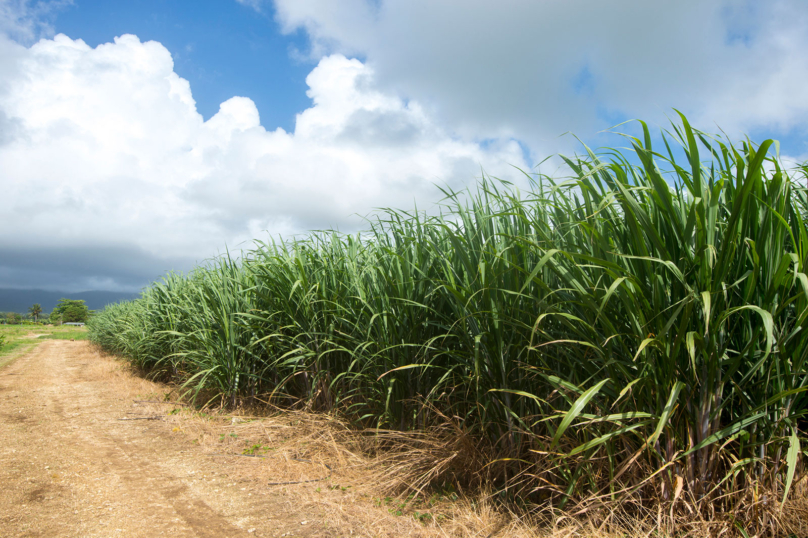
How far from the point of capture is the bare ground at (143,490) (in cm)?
244

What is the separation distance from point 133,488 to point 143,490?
89mm

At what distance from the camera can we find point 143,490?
297 centimetres

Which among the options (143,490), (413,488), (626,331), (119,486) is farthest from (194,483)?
(626,331)

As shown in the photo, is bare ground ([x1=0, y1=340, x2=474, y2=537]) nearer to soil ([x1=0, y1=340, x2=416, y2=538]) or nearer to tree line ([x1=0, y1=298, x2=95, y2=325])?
soil ([x1=0, y1=340, x2=416, y2=538])

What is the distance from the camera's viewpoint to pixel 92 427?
464 cm

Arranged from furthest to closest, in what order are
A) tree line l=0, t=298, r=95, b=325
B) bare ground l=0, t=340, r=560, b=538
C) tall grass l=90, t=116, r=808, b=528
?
tree line l=0, t=298, r=95, b=325 → bare ground l=0, t=340, r=560, b=538 → tall grass l=90, t=116, r=808, b=528

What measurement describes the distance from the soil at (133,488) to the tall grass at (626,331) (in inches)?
33.4

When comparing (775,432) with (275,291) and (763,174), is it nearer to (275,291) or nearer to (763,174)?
(763,174)

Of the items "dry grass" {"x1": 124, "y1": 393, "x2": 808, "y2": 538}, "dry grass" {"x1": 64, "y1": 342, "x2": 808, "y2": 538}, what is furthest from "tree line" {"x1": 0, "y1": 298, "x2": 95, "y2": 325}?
"dry grass" {"x1": 124, "y1": 393, "x2": 808, "y2": 538}

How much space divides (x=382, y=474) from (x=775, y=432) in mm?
2000

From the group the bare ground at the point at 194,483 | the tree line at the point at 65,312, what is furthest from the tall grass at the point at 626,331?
the tree line at the point at 65,312

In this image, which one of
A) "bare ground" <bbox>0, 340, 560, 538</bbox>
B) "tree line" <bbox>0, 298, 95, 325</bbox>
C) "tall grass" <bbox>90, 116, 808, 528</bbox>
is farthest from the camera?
"tree line" <bbox>0, 298, 95, 325</bbox>

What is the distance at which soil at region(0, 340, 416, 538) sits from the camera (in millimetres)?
2443

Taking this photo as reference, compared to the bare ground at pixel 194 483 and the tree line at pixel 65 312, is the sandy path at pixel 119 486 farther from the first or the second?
the tree line at pixel 65 312
